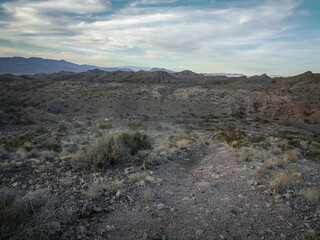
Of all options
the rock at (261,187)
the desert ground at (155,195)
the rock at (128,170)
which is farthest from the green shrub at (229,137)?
the rock at (128,170)

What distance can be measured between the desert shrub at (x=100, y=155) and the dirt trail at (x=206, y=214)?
2.02 meters

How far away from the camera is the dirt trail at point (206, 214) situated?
3.49m

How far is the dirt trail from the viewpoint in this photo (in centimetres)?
349

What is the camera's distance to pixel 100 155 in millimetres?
6176

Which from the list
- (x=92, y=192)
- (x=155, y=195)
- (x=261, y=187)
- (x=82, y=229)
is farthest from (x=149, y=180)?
(x=261, y=187)

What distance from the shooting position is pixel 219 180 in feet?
19.5

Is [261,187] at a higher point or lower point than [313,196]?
lower

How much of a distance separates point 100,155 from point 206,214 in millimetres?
3772

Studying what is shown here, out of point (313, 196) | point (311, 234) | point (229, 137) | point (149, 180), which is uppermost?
point (313, 196)

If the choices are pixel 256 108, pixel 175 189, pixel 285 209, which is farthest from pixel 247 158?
pixel 256 108

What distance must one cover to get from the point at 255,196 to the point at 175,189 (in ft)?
6.85

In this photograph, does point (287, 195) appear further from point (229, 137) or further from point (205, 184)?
point (229, 137)

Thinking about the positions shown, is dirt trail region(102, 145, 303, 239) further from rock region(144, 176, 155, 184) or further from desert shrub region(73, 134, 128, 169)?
desert shrub region(73, 134, 128, 169)

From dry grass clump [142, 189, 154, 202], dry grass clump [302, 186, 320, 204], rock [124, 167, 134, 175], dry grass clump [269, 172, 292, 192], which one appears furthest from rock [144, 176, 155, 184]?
dry grass clump [302, 186, 320, 204]
